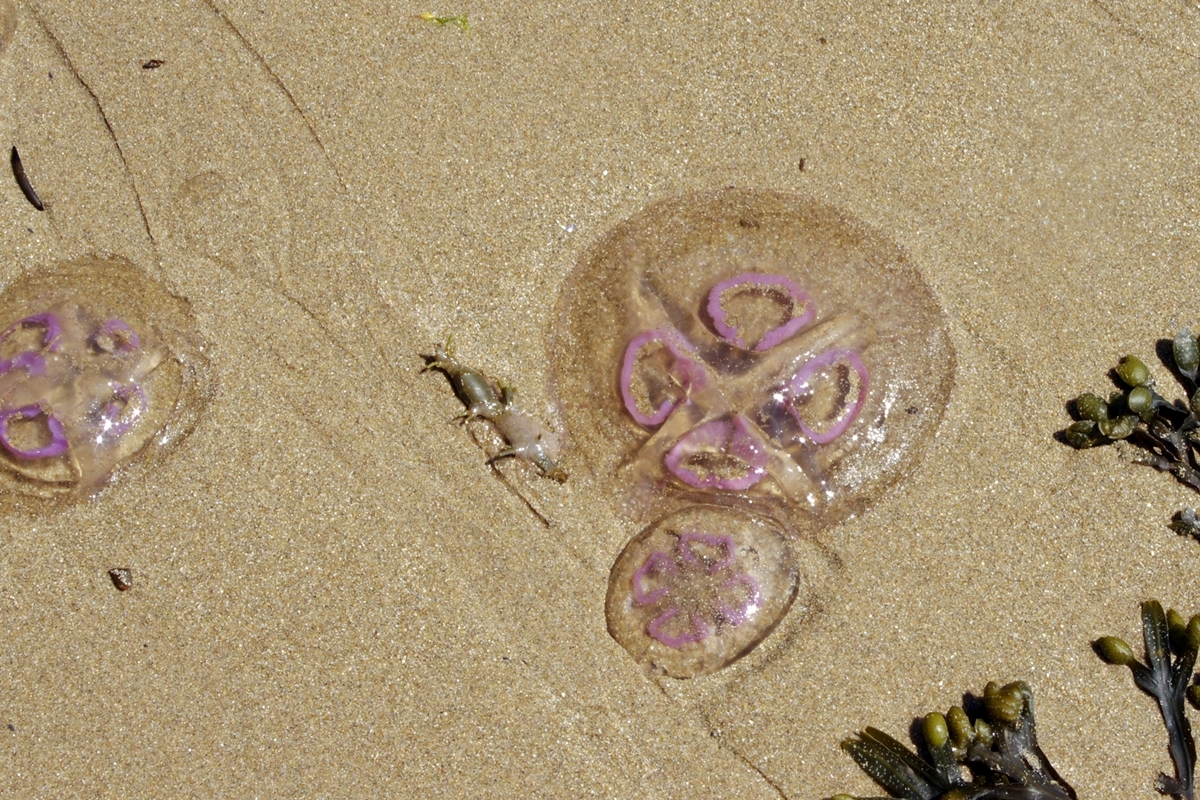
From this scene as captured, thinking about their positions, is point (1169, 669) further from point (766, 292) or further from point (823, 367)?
point (766, 292)

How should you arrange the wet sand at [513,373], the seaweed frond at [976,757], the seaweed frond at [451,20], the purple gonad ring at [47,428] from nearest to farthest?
1. the seaweed frond at [976,757]
2. the wet sand at [513,373]
3. the purple gonad ring at [47,428]
4. the seaweed frond at [451,20]

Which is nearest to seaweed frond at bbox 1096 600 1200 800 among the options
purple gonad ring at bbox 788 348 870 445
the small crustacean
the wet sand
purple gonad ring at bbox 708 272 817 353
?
the wet sand

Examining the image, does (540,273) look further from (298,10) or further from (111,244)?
(111,244)

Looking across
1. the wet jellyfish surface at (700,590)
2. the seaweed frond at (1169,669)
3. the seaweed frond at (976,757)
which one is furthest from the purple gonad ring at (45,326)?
the seaweed frond at (1169,669)

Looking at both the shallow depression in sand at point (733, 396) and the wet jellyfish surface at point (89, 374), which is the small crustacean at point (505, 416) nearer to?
the shallow depression in sand at point (733, 396)

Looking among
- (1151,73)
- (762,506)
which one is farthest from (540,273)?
(1151,73)

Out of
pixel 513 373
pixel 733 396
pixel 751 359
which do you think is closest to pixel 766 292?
pixel 751 359
